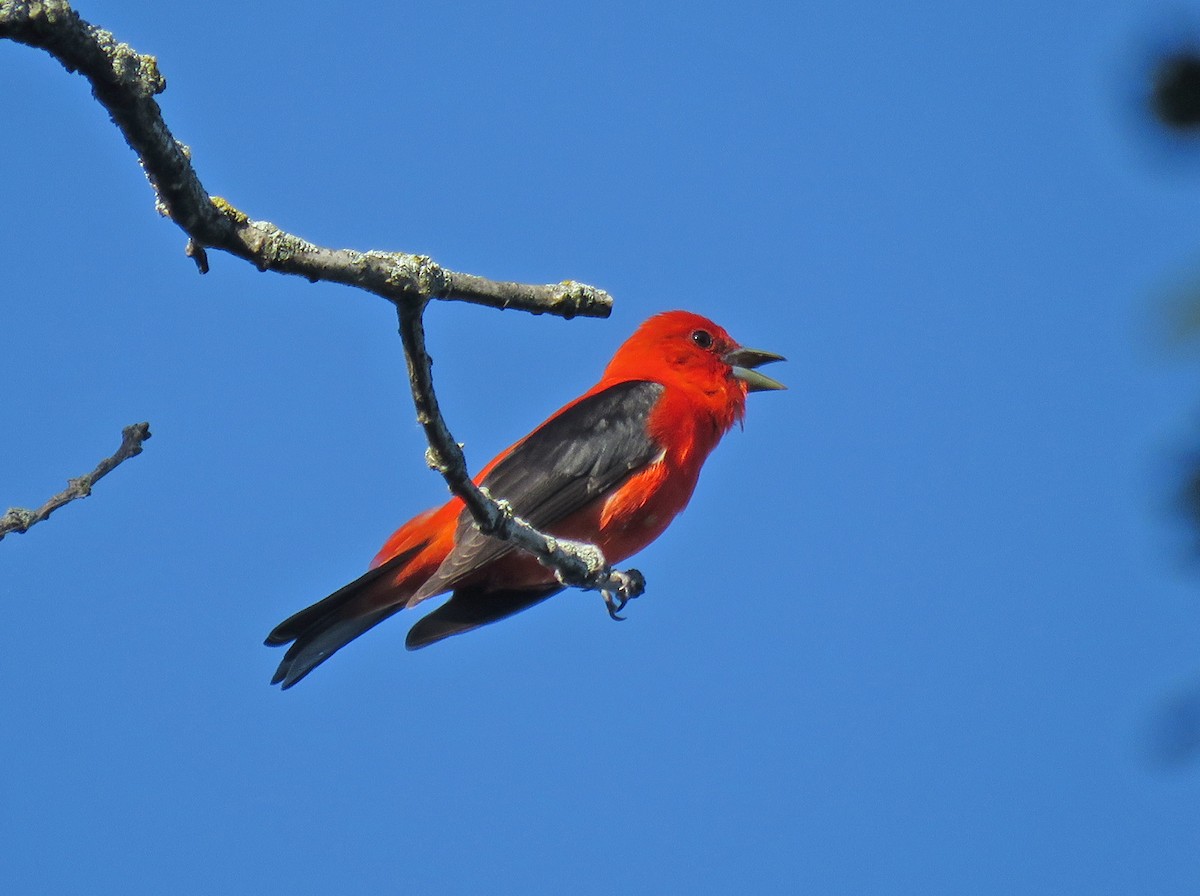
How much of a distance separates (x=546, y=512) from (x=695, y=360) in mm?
1593

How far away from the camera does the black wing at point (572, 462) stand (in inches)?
218

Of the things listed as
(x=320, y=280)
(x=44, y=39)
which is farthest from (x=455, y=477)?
(x=44, y=39)

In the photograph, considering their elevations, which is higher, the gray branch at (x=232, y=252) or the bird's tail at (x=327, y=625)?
the bird's tail at (x=327, y=625)

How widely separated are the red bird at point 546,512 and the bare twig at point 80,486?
2137 millimetres

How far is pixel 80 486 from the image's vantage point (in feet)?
9.31

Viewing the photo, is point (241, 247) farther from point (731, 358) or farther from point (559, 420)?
point (731, 358)

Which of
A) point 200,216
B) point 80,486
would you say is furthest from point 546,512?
point 200,216

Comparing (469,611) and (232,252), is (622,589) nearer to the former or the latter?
A: (469,611)

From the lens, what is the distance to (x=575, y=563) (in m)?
4.43

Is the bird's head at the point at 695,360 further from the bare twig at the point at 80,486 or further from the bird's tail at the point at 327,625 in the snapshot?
the bare twig at the point at 80,486

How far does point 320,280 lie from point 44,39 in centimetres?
73

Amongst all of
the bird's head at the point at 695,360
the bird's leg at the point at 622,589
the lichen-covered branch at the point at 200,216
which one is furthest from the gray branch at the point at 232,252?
the bird's head at the point at 695,360

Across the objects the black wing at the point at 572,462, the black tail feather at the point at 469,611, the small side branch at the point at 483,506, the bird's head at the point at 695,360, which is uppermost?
the bird's head at the point at 695,360

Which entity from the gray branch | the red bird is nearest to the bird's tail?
the red bird
